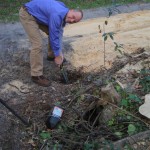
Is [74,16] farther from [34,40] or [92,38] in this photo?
[92,38]

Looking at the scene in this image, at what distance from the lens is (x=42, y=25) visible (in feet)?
19.8

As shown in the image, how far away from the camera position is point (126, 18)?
9.30 metres

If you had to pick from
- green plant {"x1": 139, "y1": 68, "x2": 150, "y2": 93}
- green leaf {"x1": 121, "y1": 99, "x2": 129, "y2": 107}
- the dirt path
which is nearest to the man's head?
the dirt path

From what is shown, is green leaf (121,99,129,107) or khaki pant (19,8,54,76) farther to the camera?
khaki pant (19,8,54,76)

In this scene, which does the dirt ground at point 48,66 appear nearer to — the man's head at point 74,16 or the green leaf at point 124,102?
the green leaf at point 124,102

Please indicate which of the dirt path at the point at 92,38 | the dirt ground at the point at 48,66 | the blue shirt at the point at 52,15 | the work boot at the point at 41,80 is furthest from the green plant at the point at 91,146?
the dirt path at the point at 92,38

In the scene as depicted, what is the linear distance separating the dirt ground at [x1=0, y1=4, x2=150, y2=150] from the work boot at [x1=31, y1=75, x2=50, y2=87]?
8cm

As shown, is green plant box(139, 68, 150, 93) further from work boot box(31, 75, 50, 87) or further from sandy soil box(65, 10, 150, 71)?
work boot box(31, 75, 50, 87)

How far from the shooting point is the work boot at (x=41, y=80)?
5.84m

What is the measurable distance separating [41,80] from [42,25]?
3.12 feet

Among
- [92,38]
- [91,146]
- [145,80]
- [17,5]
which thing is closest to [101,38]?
[92,38]

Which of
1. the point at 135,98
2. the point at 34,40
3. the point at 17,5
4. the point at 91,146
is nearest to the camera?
the point at 91,146

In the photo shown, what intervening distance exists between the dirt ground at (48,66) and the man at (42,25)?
12.0 inches

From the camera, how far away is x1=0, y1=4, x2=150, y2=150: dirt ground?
4.87 m
